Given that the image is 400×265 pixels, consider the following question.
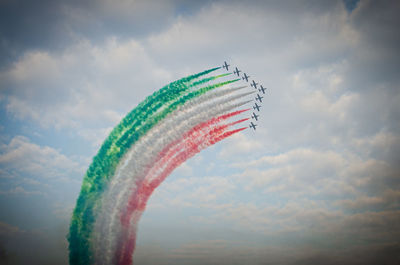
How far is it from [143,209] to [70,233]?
1234 centimetres

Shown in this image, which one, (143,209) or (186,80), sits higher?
(186,80)

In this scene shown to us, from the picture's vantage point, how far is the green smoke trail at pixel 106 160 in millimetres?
44938

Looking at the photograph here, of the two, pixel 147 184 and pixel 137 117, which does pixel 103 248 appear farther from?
pixel 137 117

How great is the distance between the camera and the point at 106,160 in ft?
151

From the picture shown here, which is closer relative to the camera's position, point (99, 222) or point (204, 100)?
point (99, 222)

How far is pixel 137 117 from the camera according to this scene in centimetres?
4778

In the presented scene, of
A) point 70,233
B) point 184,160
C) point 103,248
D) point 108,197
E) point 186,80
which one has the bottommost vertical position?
point 103,248

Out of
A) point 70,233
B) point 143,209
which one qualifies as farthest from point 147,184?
point 70,233

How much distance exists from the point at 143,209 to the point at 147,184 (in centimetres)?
411

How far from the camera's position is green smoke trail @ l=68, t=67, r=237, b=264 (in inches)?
1769

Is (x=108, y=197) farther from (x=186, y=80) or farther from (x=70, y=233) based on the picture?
(x=186, y=80)

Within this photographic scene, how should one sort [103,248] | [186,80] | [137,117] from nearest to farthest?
[103,248] < [137,117] < [186,80]

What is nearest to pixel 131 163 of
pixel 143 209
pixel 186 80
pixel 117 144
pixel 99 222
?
pixel 117 144

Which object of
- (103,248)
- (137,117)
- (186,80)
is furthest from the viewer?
(186,80)
